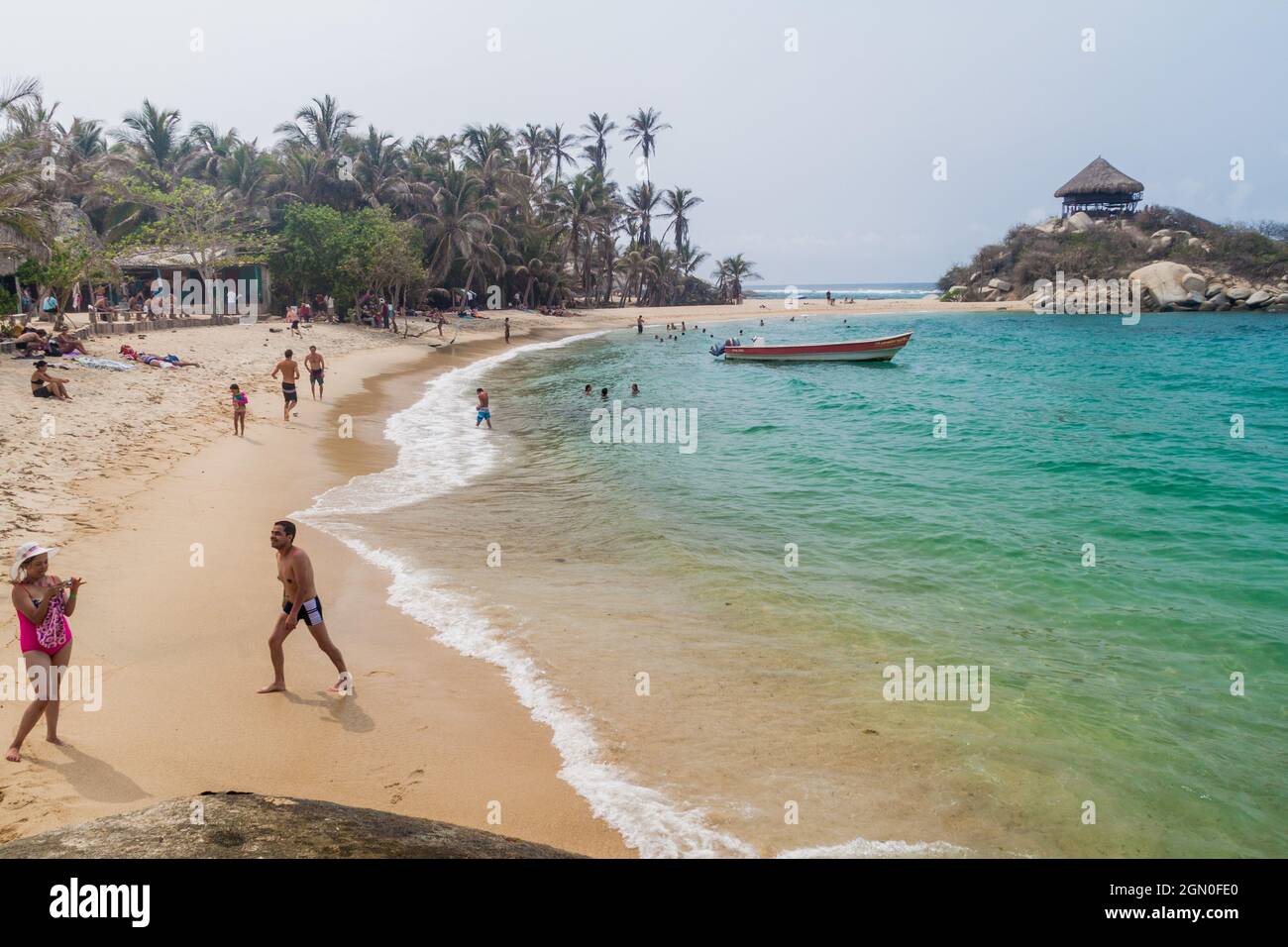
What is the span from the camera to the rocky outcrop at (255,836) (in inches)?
116

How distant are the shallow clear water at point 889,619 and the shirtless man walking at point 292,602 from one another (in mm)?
1854

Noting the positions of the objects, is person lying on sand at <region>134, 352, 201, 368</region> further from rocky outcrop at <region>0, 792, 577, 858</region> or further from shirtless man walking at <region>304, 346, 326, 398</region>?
rocky outcrop at <region>0, 792, 577, 858</region>

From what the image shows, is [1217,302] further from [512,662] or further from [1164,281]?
[512,662]

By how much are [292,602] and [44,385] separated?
45.6ft

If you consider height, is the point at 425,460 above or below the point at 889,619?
above

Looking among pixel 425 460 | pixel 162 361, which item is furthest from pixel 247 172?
pixel 425 460

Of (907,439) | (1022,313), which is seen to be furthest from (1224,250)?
(907,439)

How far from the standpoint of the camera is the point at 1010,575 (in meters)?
11.0

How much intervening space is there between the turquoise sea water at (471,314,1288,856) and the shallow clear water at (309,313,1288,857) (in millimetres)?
43

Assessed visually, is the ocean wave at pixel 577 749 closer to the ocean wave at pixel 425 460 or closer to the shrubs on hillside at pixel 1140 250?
the ocean wave at pixel 425 460

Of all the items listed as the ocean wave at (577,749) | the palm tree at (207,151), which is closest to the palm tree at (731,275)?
the palm tree at (207,151)

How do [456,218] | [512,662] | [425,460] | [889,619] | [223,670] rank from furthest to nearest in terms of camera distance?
[456,218] < [425,460] < [889,619] < [512,662] < [223,670]

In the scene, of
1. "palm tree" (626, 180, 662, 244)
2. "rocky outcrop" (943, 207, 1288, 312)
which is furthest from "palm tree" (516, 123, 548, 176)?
"rocky outcrop" (943, 207, 1288, 312)

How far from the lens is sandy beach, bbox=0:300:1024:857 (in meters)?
5.62
